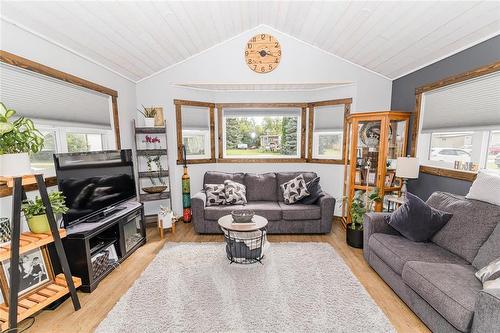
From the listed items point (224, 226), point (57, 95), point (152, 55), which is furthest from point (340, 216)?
point (57, 95)

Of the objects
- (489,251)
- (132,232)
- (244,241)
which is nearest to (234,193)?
(244,241)

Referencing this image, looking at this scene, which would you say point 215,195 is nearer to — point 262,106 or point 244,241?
point 244,241

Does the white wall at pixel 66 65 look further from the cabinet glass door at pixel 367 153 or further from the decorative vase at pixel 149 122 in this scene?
the cabinet glass door at pixel 367 153

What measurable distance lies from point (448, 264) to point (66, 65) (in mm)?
4296

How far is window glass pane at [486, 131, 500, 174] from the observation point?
7.68 feet

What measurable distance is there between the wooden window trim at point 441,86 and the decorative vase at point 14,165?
4162mm

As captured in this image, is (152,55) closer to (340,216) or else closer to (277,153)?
(277,153)

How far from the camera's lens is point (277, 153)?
480 centimetres

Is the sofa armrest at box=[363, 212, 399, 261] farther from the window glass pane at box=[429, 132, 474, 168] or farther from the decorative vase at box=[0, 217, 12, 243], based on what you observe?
the decorative vase at box=[0, 217, 12, 243]

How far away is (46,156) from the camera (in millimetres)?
2432

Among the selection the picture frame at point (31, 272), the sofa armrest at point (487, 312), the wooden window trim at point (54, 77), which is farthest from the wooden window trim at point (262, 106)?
the sofa armrest at point (487, 312)

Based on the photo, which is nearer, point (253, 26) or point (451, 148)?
point (451, 148)

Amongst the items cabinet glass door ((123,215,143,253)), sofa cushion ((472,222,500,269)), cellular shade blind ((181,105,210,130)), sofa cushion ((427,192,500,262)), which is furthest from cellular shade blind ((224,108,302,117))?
sofa cushion ((472,222,500,269))

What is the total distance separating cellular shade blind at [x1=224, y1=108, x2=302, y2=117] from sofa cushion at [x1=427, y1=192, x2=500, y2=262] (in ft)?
9.61
